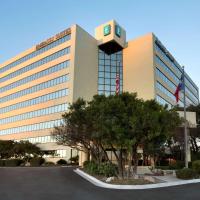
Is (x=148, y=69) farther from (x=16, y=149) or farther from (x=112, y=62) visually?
(x=16, y=149)

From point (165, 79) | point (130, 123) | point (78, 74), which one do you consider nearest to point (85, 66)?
point (78, 74)

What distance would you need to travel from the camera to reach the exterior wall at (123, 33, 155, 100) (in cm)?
6775

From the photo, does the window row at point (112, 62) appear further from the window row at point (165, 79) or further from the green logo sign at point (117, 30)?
the window row at point (165, 79)

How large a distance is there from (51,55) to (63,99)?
13342mm

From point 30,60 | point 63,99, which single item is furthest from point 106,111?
point 30,60

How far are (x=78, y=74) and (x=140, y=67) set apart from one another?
1595cm

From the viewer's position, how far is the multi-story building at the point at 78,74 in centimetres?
6550

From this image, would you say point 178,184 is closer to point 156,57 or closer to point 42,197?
point 42,197

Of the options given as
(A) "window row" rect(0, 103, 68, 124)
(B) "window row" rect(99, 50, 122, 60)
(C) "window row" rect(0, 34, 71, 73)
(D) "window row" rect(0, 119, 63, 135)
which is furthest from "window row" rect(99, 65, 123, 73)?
(D) "window row" rect(0, 119, 63, 135)

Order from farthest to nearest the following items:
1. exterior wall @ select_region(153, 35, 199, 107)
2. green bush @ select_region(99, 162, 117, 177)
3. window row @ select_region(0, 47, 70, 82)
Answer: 1. exterior wall @ select_region(153, 35, 199, 107)
2. window row @ select_region(0, 47, 70, 82)
3. green bush @ select_region(99, 162, 117, 177)

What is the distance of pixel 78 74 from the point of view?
64.8m

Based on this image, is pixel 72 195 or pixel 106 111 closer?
pixel 72 195

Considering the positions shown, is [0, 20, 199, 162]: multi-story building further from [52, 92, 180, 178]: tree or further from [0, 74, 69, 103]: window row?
[52, 92, 180, 178]: tree

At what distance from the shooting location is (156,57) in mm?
70188
